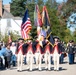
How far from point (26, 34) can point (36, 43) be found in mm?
1649

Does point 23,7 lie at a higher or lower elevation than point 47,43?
higher

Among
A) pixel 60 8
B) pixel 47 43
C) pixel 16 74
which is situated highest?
pixel 60 8

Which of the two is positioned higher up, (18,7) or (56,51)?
(18,7)

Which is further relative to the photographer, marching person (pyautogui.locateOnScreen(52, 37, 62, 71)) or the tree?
the tree

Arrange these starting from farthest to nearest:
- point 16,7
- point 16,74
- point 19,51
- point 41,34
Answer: point 16,7 < point 41,34 < point 19,51 < point 16,74

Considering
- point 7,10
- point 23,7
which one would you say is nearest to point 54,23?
point 7,10

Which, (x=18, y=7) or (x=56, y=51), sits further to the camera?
(x=18, y=7)

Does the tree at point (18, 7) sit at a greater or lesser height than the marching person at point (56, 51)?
greater

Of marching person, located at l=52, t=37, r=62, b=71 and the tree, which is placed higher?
the tree

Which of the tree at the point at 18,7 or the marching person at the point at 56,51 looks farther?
the tree at the point at 18,7

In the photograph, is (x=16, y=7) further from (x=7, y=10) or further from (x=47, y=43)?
(x=47, y=43)

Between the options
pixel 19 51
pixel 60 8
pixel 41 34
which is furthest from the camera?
pixel 60 8

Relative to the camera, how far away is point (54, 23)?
59938mm

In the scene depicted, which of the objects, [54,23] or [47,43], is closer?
[47,43]
